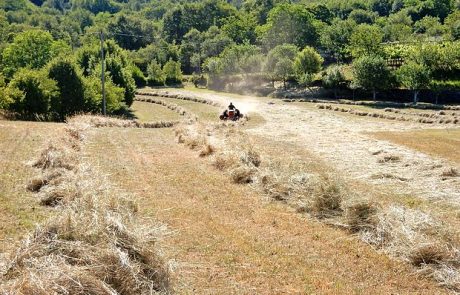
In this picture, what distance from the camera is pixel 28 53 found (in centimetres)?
8131

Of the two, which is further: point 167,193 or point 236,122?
point 236,122

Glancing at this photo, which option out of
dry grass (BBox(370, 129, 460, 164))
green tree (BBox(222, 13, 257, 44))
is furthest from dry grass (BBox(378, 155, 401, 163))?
green tree (BBox(222, 13, 257, 44))

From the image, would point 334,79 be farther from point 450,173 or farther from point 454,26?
point 450,173

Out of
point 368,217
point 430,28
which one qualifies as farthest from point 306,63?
point 368,217

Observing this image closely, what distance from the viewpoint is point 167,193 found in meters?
19.0

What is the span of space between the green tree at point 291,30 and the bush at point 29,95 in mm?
71987

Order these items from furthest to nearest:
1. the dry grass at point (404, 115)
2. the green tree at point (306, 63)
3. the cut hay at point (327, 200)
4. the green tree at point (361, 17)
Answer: the green tree at point (361, 17), the green tree at point (306, 63), the dry grass at point (404, 115), the cut hay at point (327, 200)

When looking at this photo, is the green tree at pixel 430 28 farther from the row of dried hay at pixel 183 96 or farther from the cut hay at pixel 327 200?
the cut hay at pixel 327 200

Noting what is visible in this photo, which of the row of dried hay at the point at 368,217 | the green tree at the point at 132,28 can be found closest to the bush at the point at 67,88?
the row of dried hay at the point at 368,217

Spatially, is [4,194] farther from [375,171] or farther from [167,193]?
[375,171]

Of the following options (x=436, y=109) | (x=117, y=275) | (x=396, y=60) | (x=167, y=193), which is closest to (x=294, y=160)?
(x=167, y=193)

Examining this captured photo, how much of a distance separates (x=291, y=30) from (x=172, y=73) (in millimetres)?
31881

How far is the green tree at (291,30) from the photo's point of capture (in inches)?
4336

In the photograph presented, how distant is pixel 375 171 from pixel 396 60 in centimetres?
6735
